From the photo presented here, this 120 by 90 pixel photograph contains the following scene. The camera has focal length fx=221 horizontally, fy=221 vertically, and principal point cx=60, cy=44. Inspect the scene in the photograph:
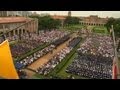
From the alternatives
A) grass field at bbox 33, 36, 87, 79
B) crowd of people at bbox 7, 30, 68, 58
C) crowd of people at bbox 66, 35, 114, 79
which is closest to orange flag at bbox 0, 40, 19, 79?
grass field at bbox 33, 36, 87, 79

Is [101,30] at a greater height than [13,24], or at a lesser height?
lesser

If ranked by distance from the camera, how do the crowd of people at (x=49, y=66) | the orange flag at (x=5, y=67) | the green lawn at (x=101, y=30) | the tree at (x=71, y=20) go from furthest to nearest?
1. the tree at (x=71, y=20)
2. the green lawn at (x=101, y=30)
3. the crowd of people at (x=49, y=66)
4. the orange flag at (x=5, y=67)

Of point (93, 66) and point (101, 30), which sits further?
point (101, 30)

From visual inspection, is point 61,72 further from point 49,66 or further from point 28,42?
point 28,42

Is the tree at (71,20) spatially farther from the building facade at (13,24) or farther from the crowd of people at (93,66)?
the crowd of people at (93,66)

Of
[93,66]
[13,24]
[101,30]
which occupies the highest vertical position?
[13,24]

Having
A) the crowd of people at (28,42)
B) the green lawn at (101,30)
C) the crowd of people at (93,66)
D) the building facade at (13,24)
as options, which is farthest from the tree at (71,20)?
the crowd of people at (93,66)

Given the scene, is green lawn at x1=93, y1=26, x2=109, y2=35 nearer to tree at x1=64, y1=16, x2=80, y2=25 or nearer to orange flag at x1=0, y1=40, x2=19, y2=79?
tree at x1=64, y1=16, x2=80, y2=25

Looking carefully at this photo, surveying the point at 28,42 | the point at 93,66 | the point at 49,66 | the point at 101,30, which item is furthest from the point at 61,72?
the point at 101,30
